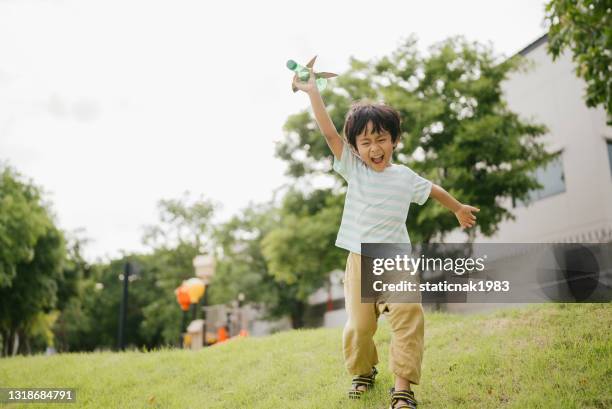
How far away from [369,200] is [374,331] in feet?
2.99

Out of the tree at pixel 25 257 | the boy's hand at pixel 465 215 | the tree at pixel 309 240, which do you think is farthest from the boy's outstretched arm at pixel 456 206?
the tree at pixel 25 257

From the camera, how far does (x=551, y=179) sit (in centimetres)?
1756

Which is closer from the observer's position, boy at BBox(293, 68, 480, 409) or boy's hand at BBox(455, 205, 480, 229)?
boy at BBox(293, 68, 480, 409)

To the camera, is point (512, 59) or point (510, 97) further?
point (510, 97)

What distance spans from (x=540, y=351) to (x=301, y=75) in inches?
114

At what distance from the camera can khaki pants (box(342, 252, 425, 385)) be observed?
3312mm

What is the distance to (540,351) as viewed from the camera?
4.29 metres

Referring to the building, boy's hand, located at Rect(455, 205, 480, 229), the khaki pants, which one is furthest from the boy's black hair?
the building

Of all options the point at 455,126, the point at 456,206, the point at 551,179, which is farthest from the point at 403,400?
the point at 551,179

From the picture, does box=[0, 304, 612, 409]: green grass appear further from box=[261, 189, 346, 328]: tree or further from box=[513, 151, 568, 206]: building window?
box=[513, 151, 568, 206]: building window

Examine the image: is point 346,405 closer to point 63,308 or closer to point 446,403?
point 446,403

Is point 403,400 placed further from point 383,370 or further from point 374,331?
point 383,370

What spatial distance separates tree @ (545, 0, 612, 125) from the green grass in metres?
3.24

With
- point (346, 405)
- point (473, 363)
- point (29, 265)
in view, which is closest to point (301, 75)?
point (346, 405)
